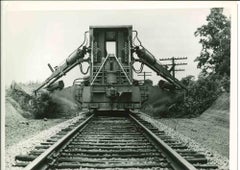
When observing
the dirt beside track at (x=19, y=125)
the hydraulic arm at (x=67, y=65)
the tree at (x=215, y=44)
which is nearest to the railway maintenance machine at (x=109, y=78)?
the hydraulic arm at (x=67, y=65)

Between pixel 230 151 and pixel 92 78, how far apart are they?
294 centimetres

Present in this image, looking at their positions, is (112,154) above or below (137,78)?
below


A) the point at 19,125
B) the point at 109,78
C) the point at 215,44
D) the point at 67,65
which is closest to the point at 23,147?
the point at 19,125

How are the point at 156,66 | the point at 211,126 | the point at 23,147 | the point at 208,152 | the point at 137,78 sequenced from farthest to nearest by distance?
the point at 137,78 → the point at 156,66 → the point at 211,126 → the point at 23,147 → the point at 208,152

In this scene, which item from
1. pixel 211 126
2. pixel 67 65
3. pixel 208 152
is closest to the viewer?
pixel 208 152

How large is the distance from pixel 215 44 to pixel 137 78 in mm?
1751

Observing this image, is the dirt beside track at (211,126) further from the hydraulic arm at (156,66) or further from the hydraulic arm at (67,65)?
the hydraulic arm at (67,65)

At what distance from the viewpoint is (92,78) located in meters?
5.40

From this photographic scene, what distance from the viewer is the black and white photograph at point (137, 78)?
2771 mm

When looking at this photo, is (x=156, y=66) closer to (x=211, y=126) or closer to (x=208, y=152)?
(x=211, y=126)

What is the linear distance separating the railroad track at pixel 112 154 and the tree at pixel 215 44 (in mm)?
817

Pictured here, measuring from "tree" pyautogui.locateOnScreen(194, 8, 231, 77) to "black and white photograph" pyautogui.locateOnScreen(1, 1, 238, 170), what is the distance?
0.01m

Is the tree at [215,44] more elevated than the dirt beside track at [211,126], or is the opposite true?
the tree at [215,44]

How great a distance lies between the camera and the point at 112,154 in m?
2.89
